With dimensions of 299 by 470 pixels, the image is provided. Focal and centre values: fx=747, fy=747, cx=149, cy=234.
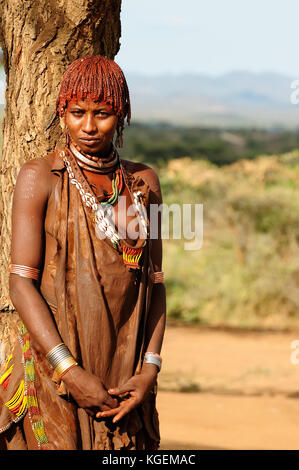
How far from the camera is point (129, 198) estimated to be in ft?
8.79

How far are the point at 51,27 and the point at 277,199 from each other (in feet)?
→ 32.1

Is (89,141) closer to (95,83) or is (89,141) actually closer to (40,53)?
(95,83)

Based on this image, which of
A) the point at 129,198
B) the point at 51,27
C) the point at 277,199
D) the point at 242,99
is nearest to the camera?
the point at 129,198

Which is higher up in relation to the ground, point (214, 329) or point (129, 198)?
point (129, 198)

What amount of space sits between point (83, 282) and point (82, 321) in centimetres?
13

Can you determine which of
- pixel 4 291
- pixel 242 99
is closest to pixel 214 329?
pixel 4 291

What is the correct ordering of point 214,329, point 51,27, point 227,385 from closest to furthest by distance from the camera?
point 51,27 < point 227,385 < point 214,329

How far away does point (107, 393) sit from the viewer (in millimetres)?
2510

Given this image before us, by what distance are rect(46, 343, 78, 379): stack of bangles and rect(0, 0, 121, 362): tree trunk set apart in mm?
1036

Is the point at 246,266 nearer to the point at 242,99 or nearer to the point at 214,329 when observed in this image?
the point at 214,329

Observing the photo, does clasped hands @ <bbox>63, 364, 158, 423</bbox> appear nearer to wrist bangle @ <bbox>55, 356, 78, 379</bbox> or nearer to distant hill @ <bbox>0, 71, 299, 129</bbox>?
wrist bangle @ <bbox>55, 356, 78, 379</bbox>

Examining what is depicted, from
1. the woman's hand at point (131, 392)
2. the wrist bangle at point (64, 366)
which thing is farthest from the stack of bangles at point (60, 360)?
the woman's hand at point (131, 392)

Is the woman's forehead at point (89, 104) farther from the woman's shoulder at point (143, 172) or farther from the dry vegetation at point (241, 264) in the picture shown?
the dry vegetation at point (241, 264)
